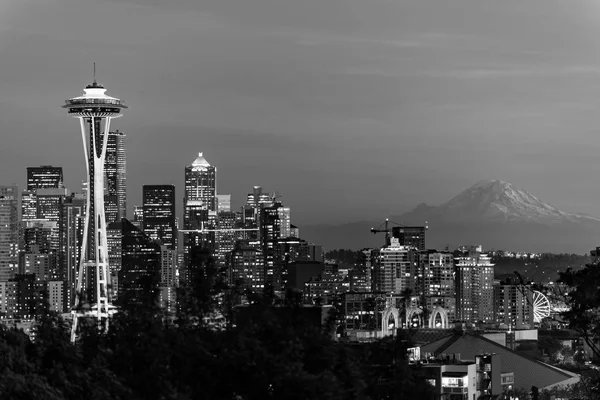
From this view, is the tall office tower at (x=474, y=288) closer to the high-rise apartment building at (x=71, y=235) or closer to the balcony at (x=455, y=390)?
the high-rise apartment building at (x=71, y=235)

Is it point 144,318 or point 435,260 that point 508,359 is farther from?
point 435,260

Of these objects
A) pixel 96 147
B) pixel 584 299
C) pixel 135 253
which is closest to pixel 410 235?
pixel 135 253

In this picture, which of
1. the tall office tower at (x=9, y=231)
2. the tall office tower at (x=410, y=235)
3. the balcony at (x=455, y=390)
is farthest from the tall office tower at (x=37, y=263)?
the balcony at (x=455, y=390)

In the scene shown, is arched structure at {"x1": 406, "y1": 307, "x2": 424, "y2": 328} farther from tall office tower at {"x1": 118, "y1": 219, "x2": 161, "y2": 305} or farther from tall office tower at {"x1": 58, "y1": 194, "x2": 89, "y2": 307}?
tall office tower at {"x1": 58, "y1": 194, "x2": 89, "y2": 307}

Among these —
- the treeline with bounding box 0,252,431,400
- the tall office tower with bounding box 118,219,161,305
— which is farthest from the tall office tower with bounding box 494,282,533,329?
the treeline with bounding box 0,252,431,400

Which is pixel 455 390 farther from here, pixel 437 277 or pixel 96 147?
pixel 437 277

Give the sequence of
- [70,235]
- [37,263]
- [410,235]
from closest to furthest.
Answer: [37,263], [70,235], [410,235]
